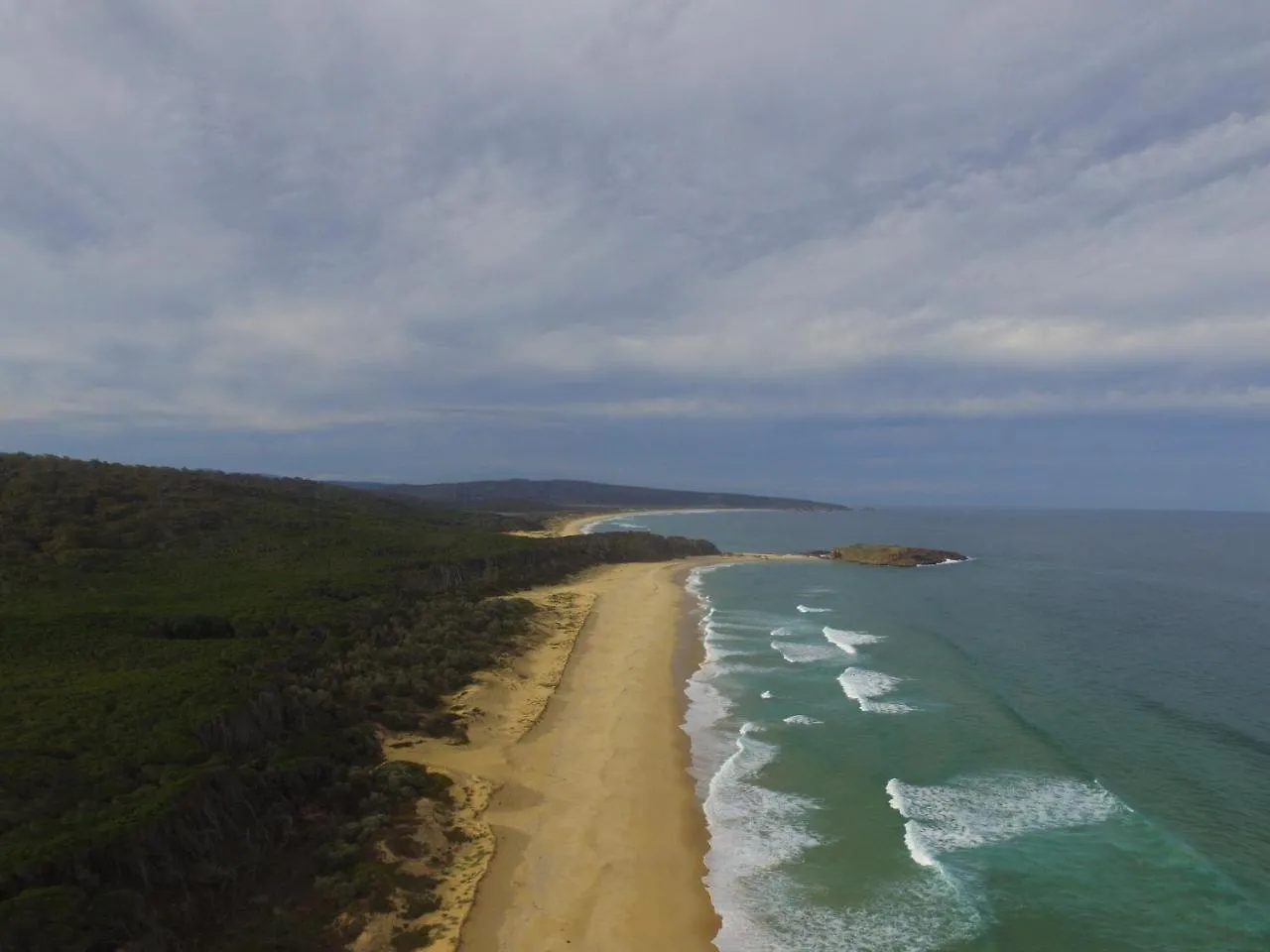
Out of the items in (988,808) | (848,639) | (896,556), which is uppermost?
(896,556)

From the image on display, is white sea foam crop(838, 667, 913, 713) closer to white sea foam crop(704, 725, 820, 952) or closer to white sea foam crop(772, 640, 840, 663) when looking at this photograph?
white sea foam crop(772, 640, 840, 663)

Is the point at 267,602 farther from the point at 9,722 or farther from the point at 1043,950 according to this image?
the point at 1043,950

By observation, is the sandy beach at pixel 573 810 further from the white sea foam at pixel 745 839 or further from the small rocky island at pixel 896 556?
the small rocky island at pixel 896 556

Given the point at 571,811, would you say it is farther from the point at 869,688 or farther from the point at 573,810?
the point at 869,688

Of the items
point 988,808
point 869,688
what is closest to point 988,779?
point 988,808

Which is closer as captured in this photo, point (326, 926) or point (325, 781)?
point (326, 926)

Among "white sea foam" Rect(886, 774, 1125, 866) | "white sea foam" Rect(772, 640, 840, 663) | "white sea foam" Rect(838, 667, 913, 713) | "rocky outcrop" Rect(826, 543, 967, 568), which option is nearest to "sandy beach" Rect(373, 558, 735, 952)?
"white sea foam" Rect(772, 640, 840, 663)

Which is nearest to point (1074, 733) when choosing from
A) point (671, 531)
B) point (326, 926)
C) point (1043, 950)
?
point (1043, 950)
